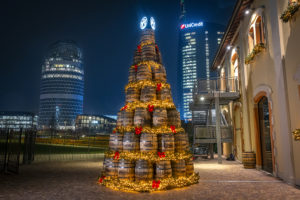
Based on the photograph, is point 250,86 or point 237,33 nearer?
point 250,86

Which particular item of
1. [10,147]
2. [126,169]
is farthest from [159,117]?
[10,147]

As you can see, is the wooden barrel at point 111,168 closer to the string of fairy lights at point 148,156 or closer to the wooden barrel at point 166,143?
the string of fairy lights at point 148,156

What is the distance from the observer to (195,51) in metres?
161

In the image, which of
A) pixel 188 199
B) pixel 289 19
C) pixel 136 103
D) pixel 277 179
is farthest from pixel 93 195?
pixel 289 19

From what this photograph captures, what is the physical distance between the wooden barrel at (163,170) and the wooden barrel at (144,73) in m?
2.84

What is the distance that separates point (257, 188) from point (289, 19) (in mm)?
5274

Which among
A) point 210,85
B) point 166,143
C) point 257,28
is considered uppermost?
point 257,28

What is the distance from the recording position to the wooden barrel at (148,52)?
8.27 meters

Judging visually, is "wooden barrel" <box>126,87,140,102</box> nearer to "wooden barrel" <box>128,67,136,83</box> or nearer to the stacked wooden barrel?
the stacked wooden barrel

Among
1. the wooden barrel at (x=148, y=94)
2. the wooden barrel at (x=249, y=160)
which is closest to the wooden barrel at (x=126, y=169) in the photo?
the wooden barrel at (x=148, y=94)

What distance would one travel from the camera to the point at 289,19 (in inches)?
288

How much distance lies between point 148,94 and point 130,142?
1658 mm

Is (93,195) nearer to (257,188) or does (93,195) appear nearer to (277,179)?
(257,188)

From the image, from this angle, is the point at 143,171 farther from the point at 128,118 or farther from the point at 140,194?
the point at 128,118
